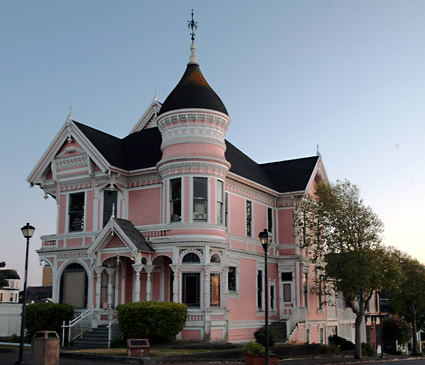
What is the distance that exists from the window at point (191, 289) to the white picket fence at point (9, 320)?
37.2 ft

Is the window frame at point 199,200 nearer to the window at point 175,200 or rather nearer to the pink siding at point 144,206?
the window at point 175,200

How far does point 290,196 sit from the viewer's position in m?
35.5

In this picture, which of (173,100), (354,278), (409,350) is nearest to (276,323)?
(354,278)

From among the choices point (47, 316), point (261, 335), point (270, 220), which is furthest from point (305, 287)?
point (47, 316)

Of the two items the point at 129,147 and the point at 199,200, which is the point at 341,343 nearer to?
the point at 199,200

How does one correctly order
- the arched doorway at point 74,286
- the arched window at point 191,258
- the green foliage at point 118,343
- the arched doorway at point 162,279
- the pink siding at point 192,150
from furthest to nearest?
the arched doorway at point 74,286
the arched doorway at point 162,279
the pink siding at point 192,150
the arched window at point 191,258
the green foliage at point 118,343

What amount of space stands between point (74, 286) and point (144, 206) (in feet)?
18.9

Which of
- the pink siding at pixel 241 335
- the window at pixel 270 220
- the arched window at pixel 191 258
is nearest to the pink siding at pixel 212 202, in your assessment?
the arched window at pixel 191 258

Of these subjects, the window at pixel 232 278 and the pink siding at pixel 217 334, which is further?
the window at pixel 232 278

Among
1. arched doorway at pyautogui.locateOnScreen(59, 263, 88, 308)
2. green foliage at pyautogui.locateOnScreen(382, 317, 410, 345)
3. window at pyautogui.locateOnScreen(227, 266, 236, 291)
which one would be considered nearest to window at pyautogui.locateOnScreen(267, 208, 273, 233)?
window at pyautogui.locateOnScreen(227, 266, 236, 291)

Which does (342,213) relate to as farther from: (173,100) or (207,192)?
(173,100)

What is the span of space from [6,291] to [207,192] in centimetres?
8535

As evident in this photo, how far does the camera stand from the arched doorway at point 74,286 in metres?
29.6

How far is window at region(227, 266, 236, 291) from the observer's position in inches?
1171
